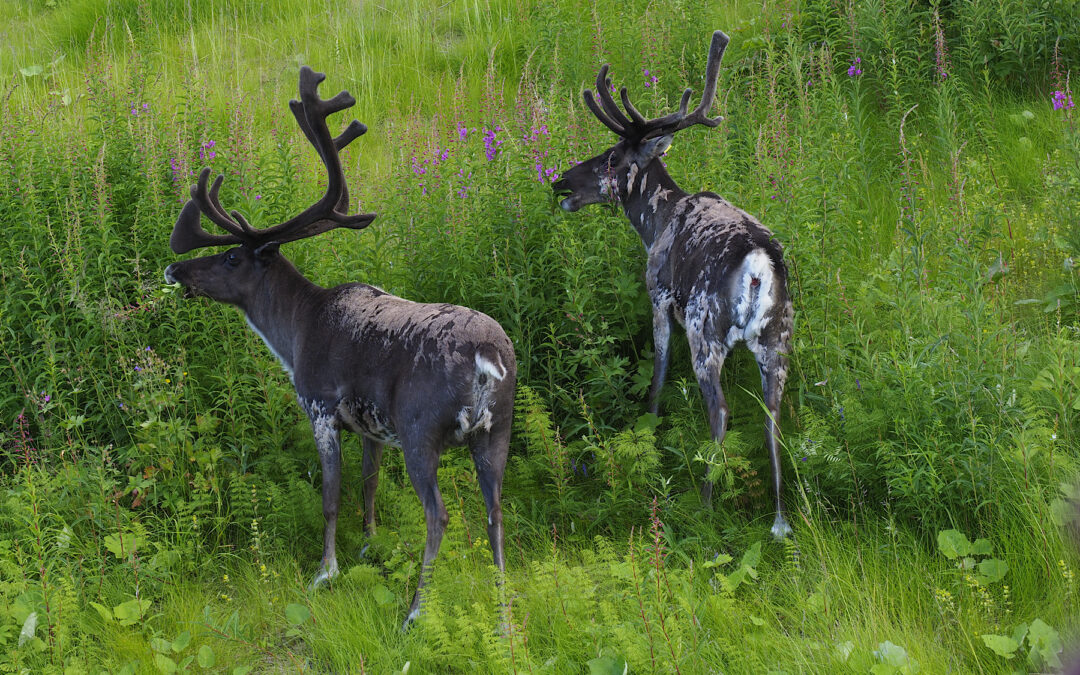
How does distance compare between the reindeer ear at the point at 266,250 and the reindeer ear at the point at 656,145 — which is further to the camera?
the reindeer ear at the point at 656,145

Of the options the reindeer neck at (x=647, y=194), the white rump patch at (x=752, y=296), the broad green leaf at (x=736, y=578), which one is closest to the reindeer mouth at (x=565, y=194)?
the reindeer neck at (x=647, y=194)

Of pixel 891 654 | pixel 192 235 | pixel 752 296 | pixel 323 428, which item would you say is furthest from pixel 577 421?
pixel 891 654

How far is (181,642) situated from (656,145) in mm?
4358

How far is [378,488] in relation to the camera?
5750 mm

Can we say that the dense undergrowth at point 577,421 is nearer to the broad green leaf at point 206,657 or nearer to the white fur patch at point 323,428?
the broad green leaf at point 206,657

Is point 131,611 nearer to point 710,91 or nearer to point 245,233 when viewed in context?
point 245,233

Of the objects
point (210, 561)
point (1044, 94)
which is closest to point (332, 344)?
point (210, 561)

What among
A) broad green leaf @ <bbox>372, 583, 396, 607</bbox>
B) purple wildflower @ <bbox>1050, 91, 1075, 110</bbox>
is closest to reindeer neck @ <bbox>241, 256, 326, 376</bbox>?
broad green leaf @ <bbox>372, 583, 396, 607</bbox>

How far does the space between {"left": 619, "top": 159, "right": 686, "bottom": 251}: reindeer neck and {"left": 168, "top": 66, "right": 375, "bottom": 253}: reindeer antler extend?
1.93 m

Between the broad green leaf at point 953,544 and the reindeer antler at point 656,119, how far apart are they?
3432 millimetres

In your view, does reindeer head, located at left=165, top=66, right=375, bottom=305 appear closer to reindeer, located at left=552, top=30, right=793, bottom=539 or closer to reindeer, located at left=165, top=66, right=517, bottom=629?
reindeer, located at left=165, top=66, right=517, bottom=629

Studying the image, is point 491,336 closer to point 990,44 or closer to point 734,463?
point 734,463

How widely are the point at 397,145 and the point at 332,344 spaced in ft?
9.29

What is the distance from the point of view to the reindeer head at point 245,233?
5656 mm
